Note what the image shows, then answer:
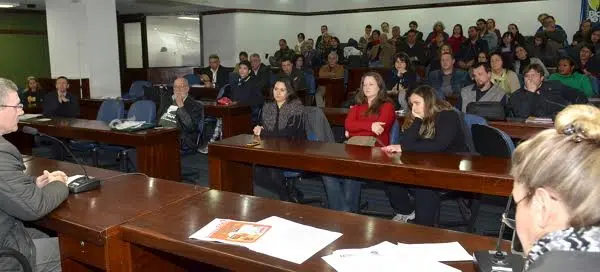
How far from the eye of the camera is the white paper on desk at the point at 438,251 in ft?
4.98

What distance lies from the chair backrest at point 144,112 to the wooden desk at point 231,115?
135 centimetres

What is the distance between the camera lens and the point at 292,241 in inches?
65.7

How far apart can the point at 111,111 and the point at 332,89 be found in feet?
14.3

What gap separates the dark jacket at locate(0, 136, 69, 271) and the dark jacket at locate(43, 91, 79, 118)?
4.12 meters

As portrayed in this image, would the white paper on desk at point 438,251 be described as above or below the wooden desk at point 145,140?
above

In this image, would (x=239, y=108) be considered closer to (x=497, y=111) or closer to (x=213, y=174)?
(x=213, y=174)

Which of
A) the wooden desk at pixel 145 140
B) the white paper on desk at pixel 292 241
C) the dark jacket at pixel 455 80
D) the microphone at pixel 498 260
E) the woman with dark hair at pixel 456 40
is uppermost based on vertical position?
the woman with dark hair at pixel 456 40

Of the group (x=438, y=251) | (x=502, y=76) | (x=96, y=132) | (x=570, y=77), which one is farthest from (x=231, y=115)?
(x=438, y=251)

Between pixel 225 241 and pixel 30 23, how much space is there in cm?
1210

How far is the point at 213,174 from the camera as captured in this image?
3.69 metres

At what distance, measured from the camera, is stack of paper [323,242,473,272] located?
4.76 feet

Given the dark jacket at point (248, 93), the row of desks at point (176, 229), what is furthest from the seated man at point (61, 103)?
the row of desks at point (176, 229)

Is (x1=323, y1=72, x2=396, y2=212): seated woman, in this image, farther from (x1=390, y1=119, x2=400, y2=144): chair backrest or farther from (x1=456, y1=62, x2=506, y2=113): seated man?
(x1=456, y1=62, x2=506, y2=113): seated man

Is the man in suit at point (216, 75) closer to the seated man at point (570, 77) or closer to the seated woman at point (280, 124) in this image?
the seated woman at point (280, 124)
